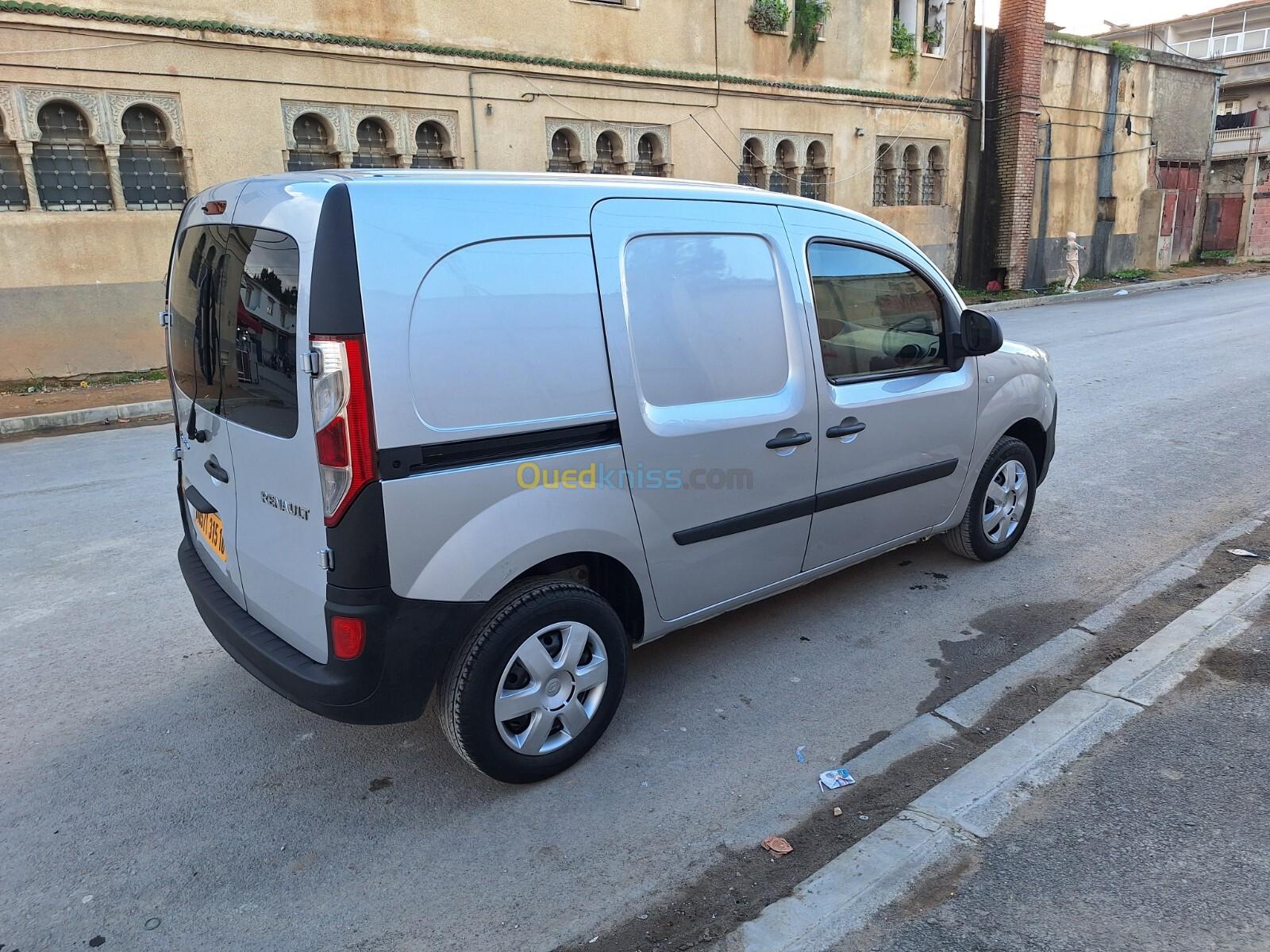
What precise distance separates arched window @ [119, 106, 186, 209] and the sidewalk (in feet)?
42.2

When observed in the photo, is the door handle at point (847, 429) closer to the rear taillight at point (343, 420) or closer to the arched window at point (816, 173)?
the rear taillight at point (343, 420)

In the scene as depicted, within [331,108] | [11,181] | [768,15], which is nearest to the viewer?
[11,181]

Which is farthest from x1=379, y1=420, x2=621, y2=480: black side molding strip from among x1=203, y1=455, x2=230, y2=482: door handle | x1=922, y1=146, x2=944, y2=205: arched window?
A: x1=922, y1=146, x2=944, y2=205: arched window

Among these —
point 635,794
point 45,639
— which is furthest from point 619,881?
point 45,639

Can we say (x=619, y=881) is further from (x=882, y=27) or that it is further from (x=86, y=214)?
(x=882, y=27)

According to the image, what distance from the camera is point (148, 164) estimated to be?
12273mm

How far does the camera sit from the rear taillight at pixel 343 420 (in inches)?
96.3

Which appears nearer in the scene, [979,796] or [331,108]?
[979,796]

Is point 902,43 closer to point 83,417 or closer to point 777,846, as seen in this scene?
point 83,417

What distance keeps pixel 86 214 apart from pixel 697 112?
1076 centimetres

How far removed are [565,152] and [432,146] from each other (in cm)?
253

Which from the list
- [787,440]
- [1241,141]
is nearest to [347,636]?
[787,440]

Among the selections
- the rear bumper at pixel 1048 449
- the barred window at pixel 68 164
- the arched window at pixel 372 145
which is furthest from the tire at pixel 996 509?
the barred window at pixel 68 164

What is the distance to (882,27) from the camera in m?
20.0
